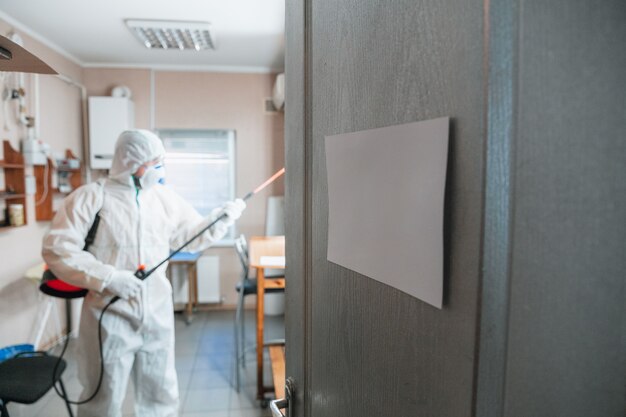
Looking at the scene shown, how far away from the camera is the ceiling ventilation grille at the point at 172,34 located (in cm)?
292

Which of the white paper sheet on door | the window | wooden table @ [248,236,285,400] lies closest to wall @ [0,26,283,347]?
the window

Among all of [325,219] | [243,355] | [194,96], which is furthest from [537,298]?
[194,96]

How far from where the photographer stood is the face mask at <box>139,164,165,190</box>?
2031 millimetres

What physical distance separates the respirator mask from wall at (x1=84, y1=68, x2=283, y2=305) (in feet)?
7.02

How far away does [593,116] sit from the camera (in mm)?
308

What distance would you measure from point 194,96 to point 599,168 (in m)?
4.28

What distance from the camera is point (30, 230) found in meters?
3.03

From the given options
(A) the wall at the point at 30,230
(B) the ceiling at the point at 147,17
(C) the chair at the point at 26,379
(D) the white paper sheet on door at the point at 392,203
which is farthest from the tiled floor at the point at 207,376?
(B) the ceiling at the point at 147,17

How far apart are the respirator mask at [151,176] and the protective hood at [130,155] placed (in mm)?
51

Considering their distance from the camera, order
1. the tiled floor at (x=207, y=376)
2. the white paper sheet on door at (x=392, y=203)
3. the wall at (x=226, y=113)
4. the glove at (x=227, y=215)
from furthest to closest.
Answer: the wall at (x=226, y=113) → the tiled floor at (x=207, y=376) → the glove at (x=227, y=215) → the white paper sheet on door at (x=392, y=203)

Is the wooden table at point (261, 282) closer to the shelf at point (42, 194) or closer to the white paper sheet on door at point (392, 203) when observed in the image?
the shelf at point (42, 194)

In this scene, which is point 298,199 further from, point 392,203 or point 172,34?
point 172,34

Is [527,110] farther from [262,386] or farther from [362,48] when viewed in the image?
[262,386]

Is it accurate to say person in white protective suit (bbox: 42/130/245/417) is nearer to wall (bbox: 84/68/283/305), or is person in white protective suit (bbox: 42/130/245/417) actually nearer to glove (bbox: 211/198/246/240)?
glove (bbox: 211/198/246/240)
